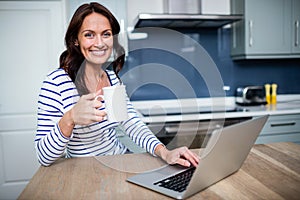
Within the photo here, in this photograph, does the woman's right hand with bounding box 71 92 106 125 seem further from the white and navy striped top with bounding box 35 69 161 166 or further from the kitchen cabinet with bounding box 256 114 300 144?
the kitchen cabinet with bounding box 256 114 300 144

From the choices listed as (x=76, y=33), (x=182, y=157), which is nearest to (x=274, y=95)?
(x=182, y=157)

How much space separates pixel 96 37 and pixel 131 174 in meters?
0.58

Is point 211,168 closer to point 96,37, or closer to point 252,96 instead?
point 96,37

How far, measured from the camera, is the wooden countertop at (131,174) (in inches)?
32.0

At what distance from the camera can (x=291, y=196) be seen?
78 cm

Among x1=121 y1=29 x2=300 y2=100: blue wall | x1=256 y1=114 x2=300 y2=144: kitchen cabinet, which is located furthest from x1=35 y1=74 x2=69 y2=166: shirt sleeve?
x1=256 y1=114 x2=300 y2=144: kitchen cabinet

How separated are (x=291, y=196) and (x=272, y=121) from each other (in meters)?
1.91

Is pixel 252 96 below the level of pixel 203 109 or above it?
above

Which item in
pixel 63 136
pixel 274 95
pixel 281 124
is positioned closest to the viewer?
pixel 63 136

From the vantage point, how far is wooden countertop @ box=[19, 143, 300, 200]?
0.81 m

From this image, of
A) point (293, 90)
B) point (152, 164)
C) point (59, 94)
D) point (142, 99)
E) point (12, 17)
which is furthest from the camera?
point (293, 90)

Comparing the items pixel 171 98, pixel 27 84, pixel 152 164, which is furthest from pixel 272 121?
pixel 27 84

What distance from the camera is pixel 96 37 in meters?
1.22

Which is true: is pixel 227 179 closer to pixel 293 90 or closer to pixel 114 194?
pixel 114 194
